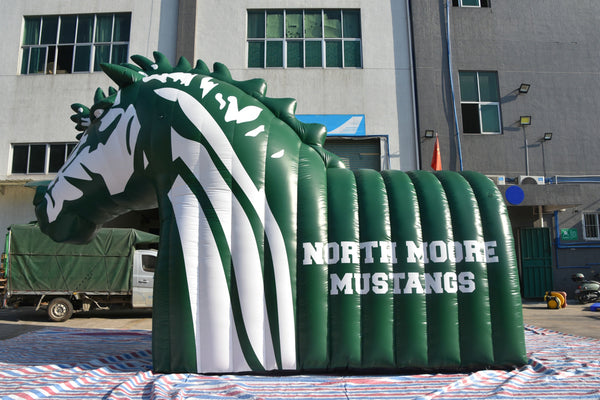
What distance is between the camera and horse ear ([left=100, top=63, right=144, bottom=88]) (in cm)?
493

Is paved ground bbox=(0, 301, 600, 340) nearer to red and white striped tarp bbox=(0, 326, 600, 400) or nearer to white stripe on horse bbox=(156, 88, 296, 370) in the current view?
red and white striped tarp bbox=(0, 326, 600, 400)

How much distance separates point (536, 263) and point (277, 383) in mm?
13076

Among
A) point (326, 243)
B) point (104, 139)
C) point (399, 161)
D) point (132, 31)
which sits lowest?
point (326, 243)

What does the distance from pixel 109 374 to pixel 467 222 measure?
3907mm

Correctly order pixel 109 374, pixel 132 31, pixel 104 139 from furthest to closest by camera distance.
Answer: pixel 132 31 < pixel 104 139 < pixel 109 374

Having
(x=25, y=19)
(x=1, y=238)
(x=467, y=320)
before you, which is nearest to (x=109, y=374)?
(x=467, y=320)

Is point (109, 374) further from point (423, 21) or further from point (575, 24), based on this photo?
point (575, 24)

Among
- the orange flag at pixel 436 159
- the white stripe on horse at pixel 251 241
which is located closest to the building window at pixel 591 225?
the orange flag at pixel 436 159

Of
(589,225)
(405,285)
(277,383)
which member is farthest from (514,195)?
(277,383)

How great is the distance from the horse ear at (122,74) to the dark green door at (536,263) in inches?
531

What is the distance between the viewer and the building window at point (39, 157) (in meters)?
14.9

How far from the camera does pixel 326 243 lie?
4.38m

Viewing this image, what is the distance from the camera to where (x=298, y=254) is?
14.1ft

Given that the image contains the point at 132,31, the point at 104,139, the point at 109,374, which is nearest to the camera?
the point at 109,374
